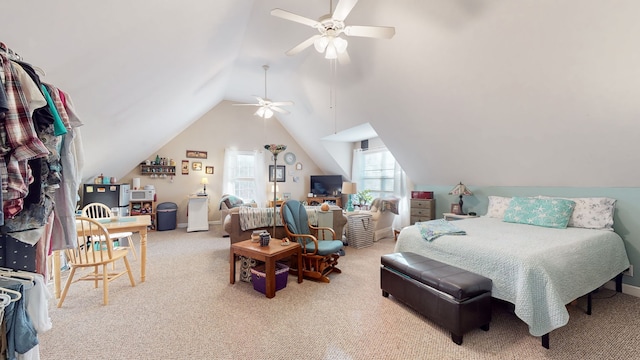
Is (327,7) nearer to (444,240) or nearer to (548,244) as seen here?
(444,240)

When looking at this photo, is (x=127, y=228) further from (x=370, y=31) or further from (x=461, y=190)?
(x=461, y=190)

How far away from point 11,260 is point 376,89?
3.96 metres

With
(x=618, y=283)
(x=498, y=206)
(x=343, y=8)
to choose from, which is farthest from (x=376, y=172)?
(x=343, y=8)

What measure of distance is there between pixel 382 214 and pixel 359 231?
3.05 ft

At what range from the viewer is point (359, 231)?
4.57 metres

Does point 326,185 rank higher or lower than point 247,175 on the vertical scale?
lower

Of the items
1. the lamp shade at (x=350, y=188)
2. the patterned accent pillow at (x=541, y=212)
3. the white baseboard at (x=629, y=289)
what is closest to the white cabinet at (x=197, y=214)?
the lamp shade at (x=350, y=188)

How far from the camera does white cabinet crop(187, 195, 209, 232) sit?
5.75m

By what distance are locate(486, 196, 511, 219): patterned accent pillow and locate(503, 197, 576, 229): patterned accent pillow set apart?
0.24 m

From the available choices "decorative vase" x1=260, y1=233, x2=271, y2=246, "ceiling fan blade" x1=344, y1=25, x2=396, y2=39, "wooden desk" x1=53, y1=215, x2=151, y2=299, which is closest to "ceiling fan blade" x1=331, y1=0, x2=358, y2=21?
"ceiling fan blade" x1=344, y1=25, x2=396, y2=39

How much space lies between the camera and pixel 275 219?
3.56 meters

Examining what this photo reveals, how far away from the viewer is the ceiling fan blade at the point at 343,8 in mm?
1958

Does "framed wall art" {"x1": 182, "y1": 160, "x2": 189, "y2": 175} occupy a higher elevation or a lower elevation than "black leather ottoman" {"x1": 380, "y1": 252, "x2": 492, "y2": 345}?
higher

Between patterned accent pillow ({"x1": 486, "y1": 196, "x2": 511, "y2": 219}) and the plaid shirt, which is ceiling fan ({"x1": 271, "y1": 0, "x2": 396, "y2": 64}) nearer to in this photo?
the plaid shirt
